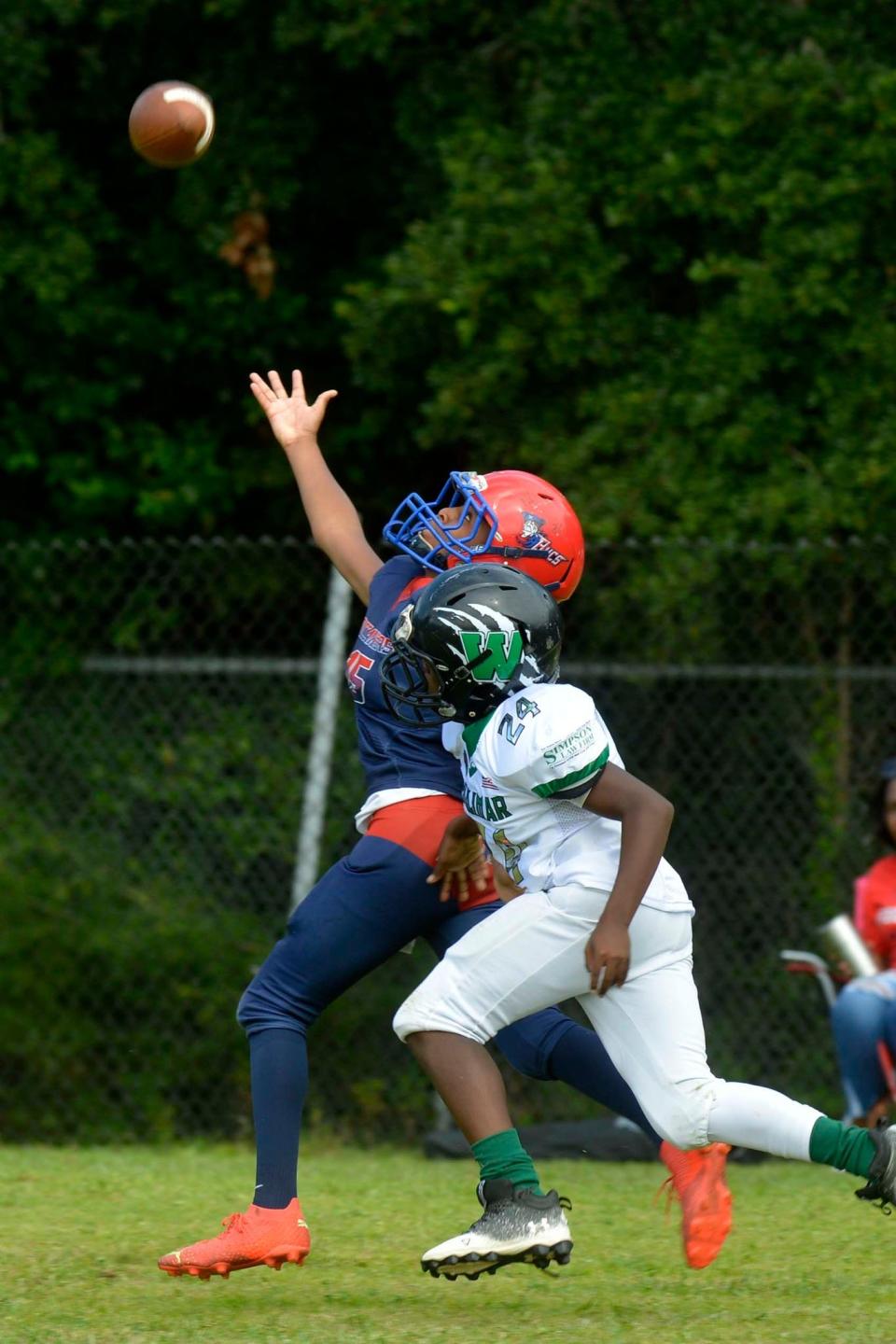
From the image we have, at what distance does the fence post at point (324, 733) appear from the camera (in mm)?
7922

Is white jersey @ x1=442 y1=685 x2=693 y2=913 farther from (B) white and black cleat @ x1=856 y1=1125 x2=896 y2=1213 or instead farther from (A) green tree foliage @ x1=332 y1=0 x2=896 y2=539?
(A) green tree foliage @ x1=332 y1=0 x2=896 y2=539

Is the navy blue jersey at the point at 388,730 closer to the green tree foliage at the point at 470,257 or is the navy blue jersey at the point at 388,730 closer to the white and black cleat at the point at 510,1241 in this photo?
the white and black cleat at the point at 510,1241

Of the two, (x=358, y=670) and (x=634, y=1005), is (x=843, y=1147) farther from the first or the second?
(x=358, y=670)

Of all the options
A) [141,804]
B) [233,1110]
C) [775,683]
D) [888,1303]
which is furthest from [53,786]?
[888,1303]

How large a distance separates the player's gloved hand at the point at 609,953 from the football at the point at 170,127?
315cm

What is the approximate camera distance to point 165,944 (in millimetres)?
8117

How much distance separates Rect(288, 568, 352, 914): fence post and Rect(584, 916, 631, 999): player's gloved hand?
419 cm

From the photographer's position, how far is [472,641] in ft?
12.7

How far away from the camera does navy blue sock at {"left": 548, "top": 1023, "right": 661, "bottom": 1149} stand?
13.9 feet

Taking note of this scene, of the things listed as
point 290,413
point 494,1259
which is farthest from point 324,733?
point 494,1259

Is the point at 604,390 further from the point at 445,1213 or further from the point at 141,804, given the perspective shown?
the point at 445,1213

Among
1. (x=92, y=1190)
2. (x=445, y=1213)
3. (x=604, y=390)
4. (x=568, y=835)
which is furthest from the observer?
(x=604, y=390)

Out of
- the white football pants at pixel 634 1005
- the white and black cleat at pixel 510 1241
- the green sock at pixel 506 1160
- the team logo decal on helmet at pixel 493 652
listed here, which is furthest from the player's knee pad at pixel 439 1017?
the team logo decal on helmet at pixel 493 652

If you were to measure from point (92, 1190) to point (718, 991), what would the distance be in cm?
296
